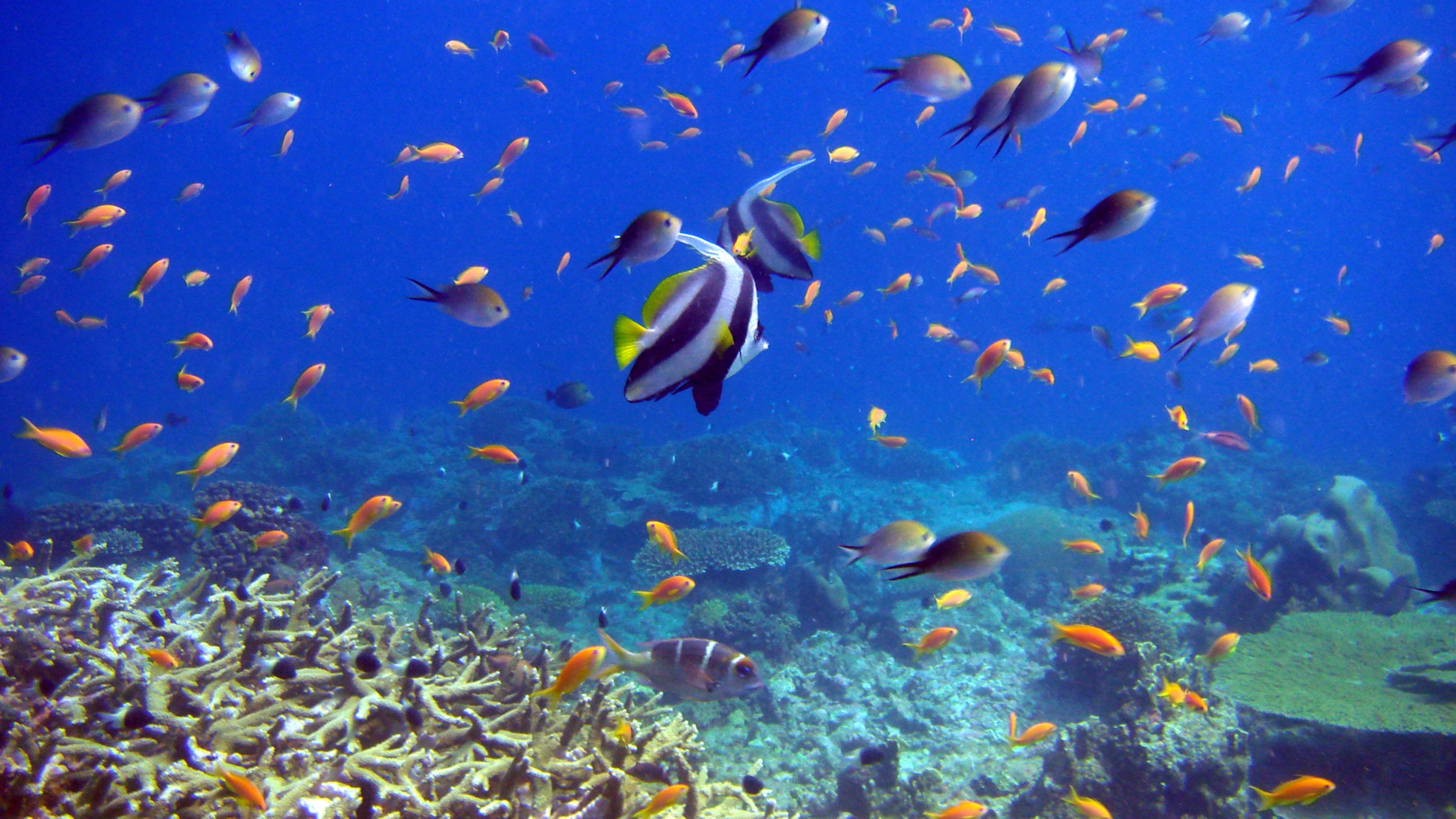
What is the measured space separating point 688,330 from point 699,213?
279 feet

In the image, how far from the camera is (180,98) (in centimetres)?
468

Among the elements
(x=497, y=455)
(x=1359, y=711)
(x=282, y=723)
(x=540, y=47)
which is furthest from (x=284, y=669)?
(x=540, y=47)

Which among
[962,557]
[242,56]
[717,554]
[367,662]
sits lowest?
[717,554]

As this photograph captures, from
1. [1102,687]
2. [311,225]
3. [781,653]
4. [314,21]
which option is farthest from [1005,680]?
[311,225]

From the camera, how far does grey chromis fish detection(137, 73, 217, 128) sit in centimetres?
460

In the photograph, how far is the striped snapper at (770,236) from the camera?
2.04m

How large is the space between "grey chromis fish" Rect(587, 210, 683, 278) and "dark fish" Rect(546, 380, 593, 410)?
5.24 meters

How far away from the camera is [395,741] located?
2.90 m

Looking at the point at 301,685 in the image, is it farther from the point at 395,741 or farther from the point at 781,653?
the point at 781,653

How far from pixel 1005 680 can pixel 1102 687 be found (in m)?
1.36

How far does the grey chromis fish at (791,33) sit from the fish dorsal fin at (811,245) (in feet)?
6.42

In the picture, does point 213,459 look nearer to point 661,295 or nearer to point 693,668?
point 693,668

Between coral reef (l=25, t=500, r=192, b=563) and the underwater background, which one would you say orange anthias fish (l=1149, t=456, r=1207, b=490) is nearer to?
the underwater background

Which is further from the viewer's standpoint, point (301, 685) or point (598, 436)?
point (598, 436)
